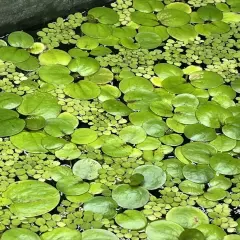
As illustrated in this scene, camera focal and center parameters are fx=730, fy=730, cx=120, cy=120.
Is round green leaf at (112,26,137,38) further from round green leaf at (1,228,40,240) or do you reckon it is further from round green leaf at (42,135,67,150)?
round green leaf at (1,228,40,240)

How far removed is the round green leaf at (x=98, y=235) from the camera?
2045mm

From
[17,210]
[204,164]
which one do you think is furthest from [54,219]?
[204,164]

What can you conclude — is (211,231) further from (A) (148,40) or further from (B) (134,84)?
(A) (148,40)

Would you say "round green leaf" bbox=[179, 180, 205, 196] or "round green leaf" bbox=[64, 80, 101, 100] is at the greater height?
"round green leaf" bbox=[64, 80, 101, 100]

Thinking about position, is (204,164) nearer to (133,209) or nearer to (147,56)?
(133,209)

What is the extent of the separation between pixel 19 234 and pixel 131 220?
32cm

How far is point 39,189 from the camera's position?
85.5 inches

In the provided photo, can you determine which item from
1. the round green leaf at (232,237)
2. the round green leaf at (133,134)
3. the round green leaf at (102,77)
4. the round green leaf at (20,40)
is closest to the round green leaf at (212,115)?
the round green leaf at (133,134)

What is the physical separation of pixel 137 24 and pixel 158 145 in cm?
69

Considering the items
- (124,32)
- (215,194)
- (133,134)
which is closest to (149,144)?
(133,134)

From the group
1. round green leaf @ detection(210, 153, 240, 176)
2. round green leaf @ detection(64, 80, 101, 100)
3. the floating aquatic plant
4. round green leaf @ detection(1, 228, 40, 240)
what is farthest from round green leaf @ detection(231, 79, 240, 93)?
round green leaf @ detection(1, 228, 40, 240)

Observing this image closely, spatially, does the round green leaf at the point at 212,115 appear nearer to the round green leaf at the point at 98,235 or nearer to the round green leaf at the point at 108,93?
the round green leaf at the point at 108,93

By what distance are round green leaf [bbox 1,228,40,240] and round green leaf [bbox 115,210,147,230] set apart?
0.80ft

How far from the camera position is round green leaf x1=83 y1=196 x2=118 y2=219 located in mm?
2123
